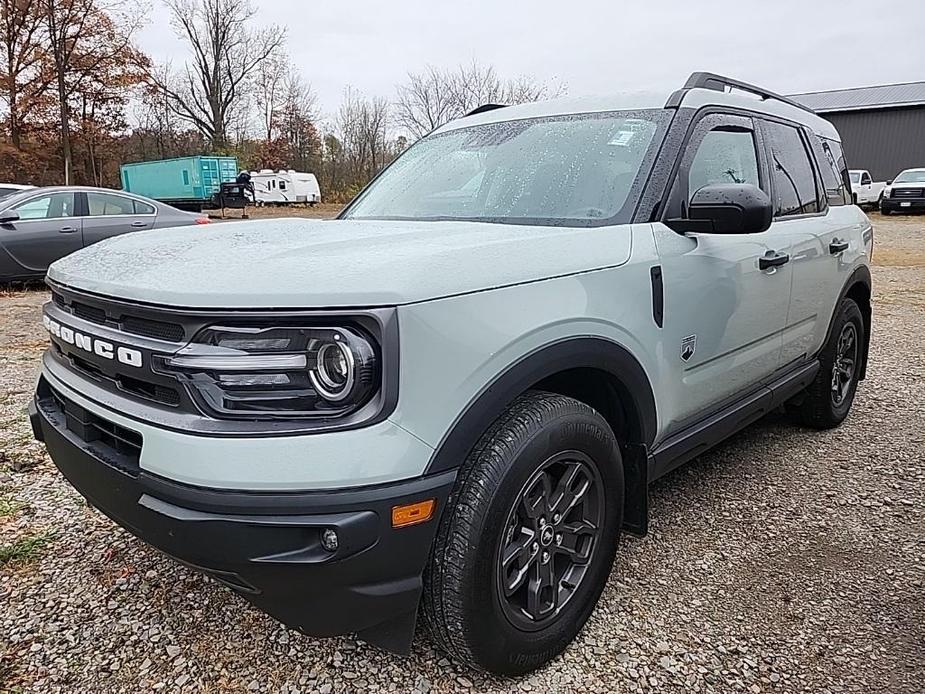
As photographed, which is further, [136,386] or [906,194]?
[906,194]

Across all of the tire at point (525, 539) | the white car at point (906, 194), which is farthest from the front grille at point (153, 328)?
the white car at point (906, 194)

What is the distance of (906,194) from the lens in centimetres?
2408

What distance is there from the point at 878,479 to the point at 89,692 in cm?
353

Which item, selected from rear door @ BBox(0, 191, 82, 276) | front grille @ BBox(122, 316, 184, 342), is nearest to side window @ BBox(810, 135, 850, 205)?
front grille @ BBox(122, 316, 184, 342)

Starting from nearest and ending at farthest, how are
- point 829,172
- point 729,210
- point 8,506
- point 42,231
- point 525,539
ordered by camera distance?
point 525,539, point 729,210, point 8,506, point 829,172, point 42,231

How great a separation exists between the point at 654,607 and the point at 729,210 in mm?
1397

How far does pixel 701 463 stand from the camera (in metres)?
3.71

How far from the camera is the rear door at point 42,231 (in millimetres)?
8609

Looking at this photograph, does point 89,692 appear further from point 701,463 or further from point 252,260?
point 701,463

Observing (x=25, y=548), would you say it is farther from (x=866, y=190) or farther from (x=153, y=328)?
(x=866, y=190)

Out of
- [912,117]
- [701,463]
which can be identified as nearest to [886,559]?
[701,463]

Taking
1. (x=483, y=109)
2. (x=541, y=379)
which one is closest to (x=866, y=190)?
(x=483, y=109)

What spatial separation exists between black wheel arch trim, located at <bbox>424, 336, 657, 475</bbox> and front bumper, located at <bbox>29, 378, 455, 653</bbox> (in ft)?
0.26

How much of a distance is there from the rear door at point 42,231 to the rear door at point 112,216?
0.51 ft
